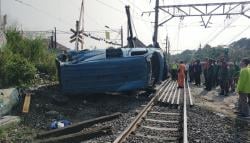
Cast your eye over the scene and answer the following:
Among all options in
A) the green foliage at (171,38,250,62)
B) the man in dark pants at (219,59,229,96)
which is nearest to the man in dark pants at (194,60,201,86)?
the green foliage at (171,38,250,62)

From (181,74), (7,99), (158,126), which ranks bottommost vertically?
(158,126)

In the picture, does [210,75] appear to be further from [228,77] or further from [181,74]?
[228,77]

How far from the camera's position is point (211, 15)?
3125 centimetres

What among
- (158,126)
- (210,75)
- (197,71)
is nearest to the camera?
(158,126)

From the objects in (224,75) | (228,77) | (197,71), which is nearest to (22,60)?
(224,75)

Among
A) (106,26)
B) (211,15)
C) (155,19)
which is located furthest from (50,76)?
(106,26)

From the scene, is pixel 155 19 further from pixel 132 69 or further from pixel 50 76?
pixel 132 69

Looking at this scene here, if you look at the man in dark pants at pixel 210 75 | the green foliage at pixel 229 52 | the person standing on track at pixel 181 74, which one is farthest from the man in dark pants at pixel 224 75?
the green foliage at pixel 229 52

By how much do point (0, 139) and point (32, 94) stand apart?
4.21 meters

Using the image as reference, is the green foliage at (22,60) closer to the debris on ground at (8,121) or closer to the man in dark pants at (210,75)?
the debris on ground at (8,121)

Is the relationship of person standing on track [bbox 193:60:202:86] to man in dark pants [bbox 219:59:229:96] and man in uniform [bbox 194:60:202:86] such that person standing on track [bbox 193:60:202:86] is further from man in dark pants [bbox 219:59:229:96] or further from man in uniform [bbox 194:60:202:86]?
man in dark pants [bbox 219:59:229:96]

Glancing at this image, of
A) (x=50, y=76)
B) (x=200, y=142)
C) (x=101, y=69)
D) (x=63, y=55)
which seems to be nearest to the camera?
(x=200, y=142)

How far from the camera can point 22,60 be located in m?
14.9

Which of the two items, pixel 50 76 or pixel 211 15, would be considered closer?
pixel 50 76
